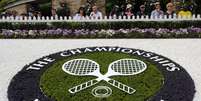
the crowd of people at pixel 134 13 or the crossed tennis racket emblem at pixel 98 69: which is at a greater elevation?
the crowd of people at pixel 134 13

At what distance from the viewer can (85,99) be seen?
11.8 meters

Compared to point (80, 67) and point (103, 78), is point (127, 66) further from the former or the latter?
point (80, 67)

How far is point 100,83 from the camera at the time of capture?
1265cm

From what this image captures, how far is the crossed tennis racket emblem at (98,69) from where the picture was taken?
1254 centimetres

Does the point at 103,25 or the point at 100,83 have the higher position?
the point at 103,25

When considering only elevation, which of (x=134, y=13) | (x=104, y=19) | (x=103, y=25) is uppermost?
(x=134, y=13)

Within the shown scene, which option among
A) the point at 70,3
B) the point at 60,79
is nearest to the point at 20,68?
the point at 60,79

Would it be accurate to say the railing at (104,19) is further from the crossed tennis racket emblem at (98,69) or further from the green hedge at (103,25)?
the crossed tennis racket emblem at (98,69)

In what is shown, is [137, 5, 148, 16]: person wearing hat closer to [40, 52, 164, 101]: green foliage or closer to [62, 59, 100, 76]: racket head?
[40, 52, 164, 101]: green foliage

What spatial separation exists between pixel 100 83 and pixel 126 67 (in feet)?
4.30

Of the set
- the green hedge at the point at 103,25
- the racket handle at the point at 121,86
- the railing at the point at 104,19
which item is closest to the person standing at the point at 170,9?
the railing at the point at 104,19

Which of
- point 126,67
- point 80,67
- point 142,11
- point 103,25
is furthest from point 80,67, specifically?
point 142,11

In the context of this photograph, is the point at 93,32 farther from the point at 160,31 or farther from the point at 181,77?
the point at 181,77

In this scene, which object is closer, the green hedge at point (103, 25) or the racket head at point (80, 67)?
the racket head at point (80, 67)
